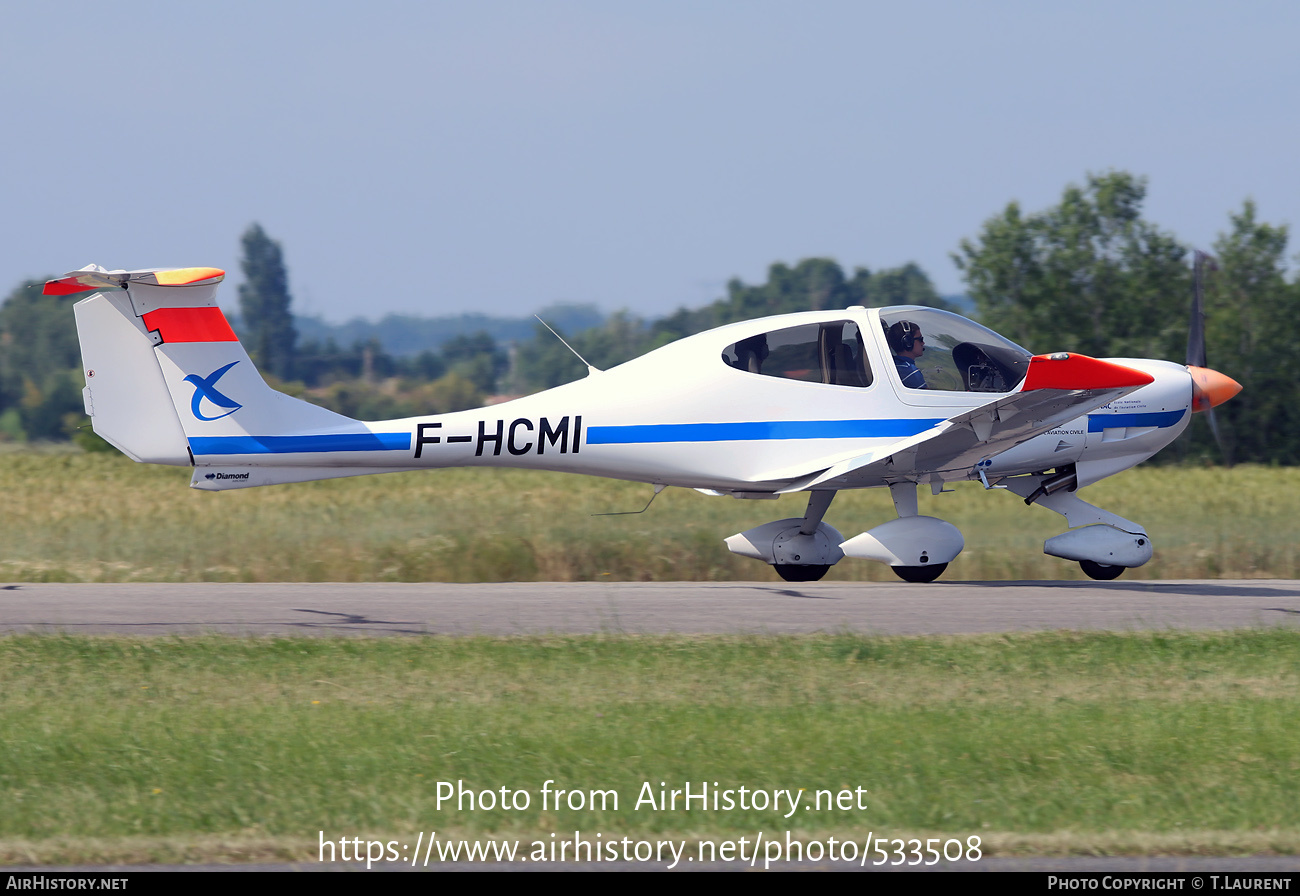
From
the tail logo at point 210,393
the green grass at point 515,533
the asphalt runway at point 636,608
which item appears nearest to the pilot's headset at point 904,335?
the asphalt runway at point 636,608

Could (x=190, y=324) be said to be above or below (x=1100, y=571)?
above

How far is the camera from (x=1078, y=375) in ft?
35.9

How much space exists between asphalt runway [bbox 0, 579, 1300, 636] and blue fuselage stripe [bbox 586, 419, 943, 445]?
4.71ft

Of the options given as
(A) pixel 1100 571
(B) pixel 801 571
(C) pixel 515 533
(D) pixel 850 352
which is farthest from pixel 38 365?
(A) pixel 1100 571

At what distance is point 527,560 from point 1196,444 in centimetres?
2940

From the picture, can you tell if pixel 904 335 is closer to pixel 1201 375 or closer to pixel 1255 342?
pixel 1201 375

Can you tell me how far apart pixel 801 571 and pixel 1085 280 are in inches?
1427

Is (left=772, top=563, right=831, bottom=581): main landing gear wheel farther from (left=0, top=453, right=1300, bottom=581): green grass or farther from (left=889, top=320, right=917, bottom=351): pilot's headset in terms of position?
(left=889, top=320, right=917, bottom=351): pilot's headset

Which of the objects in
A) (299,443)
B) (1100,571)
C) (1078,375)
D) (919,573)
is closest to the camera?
(1078,375)

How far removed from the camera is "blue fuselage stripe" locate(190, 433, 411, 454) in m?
11.9

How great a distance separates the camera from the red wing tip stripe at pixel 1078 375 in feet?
35.5

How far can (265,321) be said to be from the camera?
91.9m

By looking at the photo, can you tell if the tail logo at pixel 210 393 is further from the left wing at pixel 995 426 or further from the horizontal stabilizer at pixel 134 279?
the left wing at pixel 995 426
